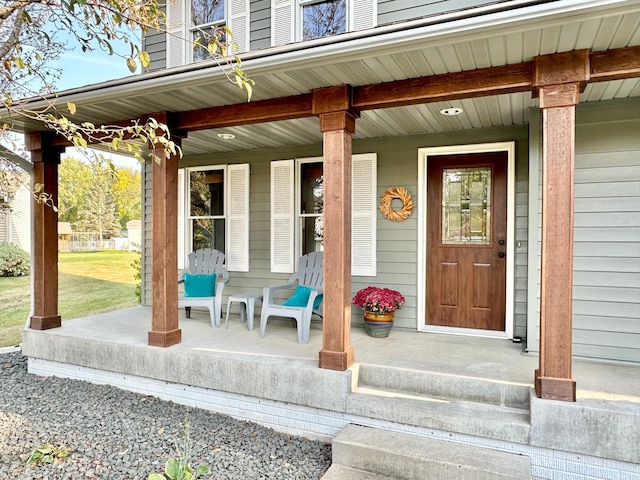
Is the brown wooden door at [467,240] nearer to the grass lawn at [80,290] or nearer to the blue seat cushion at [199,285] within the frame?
the blue seat cushion at [199,285]

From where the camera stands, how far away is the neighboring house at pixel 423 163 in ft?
8.47

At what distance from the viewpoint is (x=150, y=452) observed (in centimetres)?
292

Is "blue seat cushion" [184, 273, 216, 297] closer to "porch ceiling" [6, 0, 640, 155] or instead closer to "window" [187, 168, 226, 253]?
"window" [187, 168, 226, 253]

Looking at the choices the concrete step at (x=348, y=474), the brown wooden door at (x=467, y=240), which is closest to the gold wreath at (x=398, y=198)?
the brown wooden door at (x=467, y=240)

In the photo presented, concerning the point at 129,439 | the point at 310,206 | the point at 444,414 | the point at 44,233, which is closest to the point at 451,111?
the point at 310,206

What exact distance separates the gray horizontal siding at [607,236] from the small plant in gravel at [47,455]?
3.97 metres

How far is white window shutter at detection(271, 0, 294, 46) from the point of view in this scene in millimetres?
5027

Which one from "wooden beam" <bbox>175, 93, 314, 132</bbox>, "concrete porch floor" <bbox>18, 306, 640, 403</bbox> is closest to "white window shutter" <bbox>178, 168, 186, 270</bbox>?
"concrete porch floor" <bbox>18, 306, 640, 403</bbox>

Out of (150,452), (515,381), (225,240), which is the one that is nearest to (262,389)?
(150,452)

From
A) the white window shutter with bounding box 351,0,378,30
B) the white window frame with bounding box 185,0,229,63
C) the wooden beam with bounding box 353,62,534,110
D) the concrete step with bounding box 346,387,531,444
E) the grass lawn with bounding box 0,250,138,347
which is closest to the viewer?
the concrete step with bounding box 346,387,531,444

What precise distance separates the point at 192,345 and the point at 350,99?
2.52 metres

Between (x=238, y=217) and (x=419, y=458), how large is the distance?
3.77 metres

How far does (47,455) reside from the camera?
9.32ft

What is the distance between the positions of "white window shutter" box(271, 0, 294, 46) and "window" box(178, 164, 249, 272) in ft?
5.11
